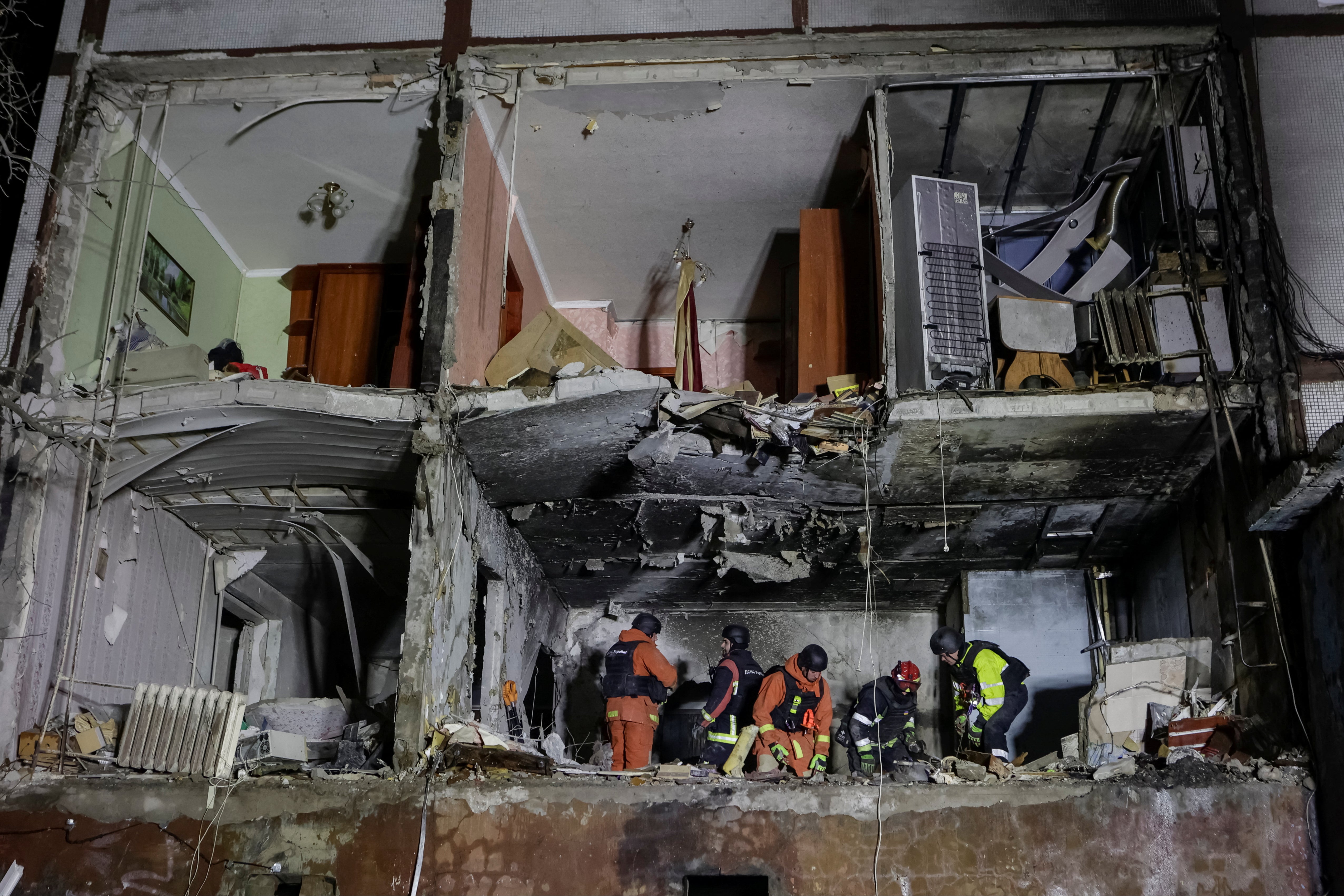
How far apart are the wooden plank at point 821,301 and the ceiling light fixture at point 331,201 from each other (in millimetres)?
3780

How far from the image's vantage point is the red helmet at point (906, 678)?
7.69 metres

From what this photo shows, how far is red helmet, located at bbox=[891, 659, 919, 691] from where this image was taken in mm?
7688

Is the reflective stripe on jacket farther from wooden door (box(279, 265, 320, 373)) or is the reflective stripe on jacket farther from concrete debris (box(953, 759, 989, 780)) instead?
wooden door (box(279, 265, 320, 373))

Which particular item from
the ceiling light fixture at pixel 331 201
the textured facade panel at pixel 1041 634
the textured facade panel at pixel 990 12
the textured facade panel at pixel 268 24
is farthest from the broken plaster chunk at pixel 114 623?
the textured facade panel at pixel 1041 634

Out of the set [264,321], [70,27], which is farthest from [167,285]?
[70,27]

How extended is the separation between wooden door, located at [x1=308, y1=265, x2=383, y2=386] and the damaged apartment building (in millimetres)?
35

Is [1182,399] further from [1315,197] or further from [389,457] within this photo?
[389,457]

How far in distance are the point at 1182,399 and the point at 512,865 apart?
189 inches

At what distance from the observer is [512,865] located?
5688 mm

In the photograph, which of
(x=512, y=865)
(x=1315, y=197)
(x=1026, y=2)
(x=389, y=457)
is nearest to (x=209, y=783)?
(x=512, y=865)

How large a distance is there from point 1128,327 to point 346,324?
245 inches

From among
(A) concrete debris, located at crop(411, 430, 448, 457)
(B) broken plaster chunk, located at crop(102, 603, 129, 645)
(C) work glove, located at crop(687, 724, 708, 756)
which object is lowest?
(C) work glove, located at crop(687, 724, 708, 756)

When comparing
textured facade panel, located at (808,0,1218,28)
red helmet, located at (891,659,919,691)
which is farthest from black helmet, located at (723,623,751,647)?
textured facade panel, located at (808,0,1218,28)

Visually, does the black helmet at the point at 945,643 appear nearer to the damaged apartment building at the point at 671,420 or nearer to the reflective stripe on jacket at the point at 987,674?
the reflective stripe on jacket at the point at 987,674
